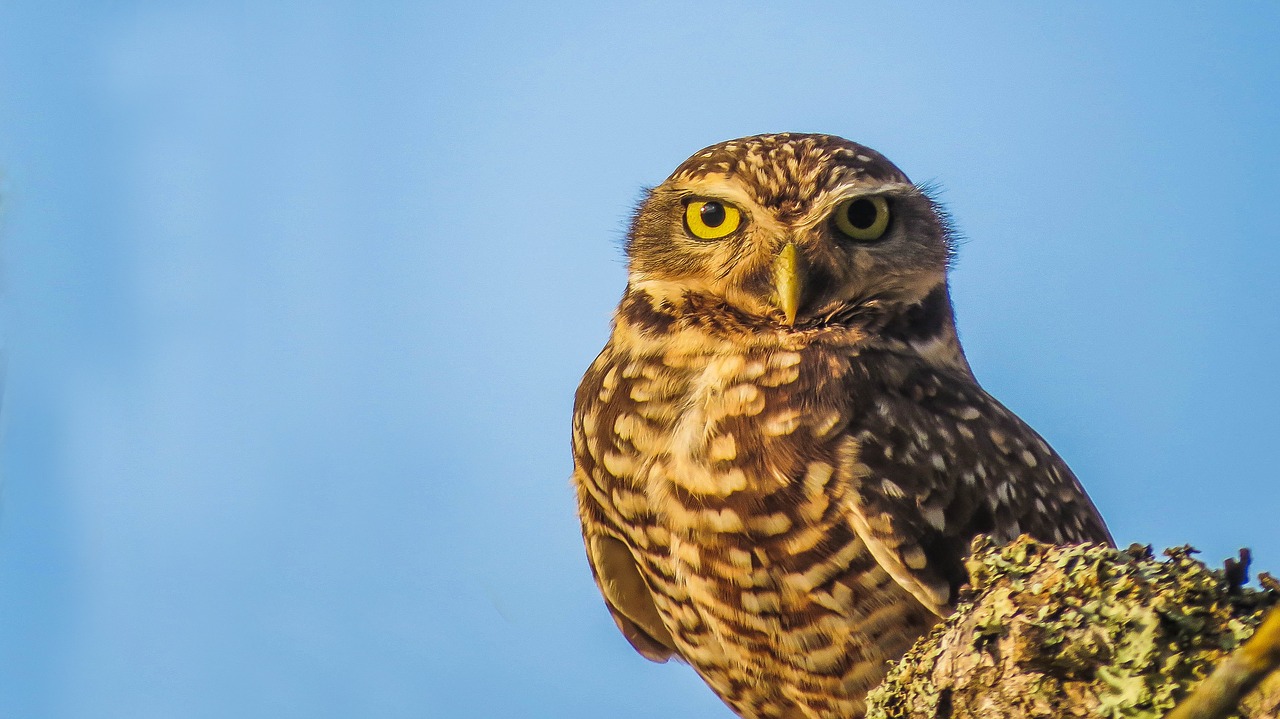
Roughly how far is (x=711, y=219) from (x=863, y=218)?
0.22m

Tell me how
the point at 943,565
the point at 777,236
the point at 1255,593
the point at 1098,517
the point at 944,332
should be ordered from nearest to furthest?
the point at 1255,593
the point at 943,565
the point at 777,236
the point at 944,332
the point at 1098,517

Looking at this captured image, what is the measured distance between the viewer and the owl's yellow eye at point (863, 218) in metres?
1.49

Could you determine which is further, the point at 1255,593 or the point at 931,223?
the point at 931,223

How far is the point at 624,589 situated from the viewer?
165cm

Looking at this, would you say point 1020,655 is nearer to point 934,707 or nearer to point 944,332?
point 934,707

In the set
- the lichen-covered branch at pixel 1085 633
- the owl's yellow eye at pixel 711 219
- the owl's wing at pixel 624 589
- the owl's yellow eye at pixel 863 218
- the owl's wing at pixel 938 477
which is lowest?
the lichen-covered branch at pixel 1085 633

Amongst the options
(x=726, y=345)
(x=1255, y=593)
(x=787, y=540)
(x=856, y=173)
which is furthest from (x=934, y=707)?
(x=856, y=173)

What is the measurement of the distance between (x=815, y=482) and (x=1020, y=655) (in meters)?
0.57

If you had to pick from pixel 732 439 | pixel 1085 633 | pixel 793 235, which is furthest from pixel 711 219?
pixel 1085 633

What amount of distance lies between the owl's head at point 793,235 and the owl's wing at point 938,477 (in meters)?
0.12

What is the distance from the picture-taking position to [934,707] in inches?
31.5

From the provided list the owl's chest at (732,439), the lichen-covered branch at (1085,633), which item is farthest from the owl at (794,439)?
the lichen-covered branch at (1085,633)

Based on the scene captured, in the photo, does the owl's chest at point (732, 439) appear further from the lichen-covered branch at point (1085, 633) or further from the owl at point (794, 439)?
the lichen-covered branch at point (1085, 633)

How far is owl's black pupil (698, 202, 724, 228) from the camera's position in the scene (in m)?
1.54
